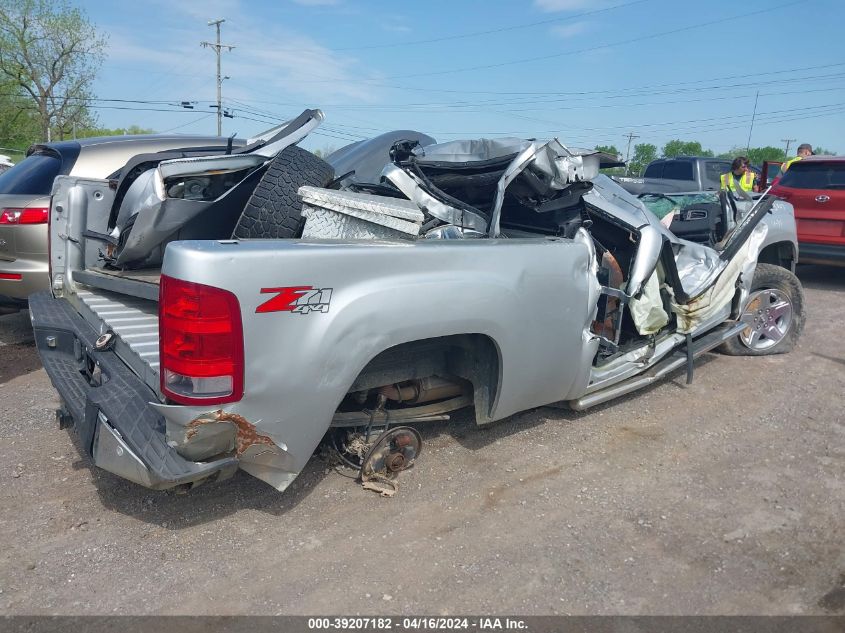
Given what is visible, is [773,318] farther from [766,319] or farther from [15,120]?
[15,120]

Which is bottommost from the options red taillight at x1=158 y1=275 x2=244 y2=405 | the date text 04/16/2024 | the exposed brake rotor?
the date text 04/16/2024

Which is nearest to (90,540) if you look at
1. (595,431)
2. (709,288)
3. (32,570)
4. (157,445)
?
(32,570)

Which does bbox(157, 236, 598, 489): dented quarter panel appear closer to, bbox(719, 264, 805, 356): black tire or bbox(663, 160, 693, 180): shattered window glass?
bbox(719, 264, 805, 356): black tire

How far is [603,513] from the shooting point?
124 inches

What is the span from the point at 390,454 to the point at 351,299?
1010 mm

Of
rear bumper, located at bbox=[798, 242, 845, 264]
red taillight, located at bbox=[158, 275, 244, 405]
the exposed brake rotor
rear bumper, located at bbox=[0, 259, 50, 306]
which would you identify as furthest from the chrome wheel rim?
rear bumper, located at bbox=[0, 259, 50, 306]

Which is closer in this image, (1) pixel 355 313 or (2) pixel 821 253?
(1) pixel 355 313

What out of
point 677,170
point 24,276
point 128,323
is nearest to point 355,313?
point 128,323

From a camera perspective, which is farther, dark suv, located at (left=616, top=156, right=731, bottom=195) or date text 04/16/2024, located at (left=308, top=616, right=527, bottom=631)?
dark suv, located at (left=616, top=156, right=731, bottom=195)

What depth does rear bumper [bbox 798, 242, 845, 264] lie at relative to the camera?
8570mm

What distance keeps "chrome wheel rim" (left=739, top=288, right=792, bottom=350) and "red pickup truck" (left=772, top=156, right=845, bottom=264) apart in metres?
3.62

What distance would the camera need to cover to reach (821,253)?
343 inches

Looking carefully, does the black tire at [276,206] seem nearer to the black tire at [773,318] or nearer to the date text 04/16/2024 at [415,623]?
the date text 04/16/2024 at [415,623]

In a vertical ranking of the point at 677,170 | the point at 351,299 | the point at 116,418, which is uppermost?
the point at 677,170
